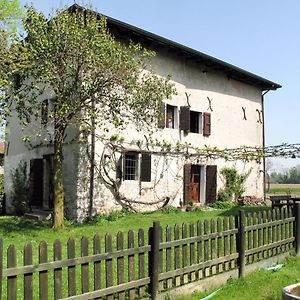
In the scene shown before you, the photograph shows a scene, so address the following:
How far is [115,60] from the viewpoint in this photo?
1232 centimetres

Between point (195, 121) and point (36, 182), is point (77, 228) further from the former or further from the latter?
point (195, 121)

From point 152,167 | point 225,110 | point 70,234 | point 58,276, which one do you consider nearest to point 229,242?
point 58,276

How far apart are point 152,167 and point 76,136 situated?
3.97 metres

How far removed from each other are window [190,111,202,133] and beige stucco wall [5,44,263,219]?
0.32 m

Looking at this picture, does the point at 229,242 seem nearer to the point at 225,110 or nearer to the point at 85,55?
the point at 85,55

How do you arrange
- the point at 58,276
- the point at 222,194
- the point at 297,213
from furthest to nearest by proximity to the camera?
the point at 222,194
the point at 297,213
the point at 58,276

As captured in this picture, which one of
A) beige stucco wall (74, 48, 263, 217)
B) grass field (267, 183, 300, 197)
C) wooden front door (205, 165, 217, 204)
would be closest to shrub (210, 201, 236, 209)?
wooden front door (205, 165, 217, 204)

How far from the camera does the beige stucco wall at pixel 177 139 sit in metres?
15.5

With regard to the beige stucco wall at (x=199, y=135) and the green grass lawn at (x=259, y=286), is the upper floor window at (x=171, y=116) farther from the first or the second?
the green grass lawn at (x=259, y=286)

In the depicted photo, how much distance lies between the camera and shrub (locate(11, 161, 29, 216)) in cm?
1802

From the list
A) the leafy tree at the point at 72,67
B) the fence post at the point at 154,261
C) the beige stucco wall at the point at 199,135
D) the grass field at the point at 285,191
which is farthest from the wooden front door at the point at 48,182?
the grass field at the point at 285,191

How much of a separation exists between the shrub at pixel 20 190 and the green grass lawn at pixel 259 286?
42.3ft

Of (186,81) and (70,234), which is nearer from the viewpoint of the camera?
(70,234)

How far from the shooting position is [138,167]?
17.1 meters
